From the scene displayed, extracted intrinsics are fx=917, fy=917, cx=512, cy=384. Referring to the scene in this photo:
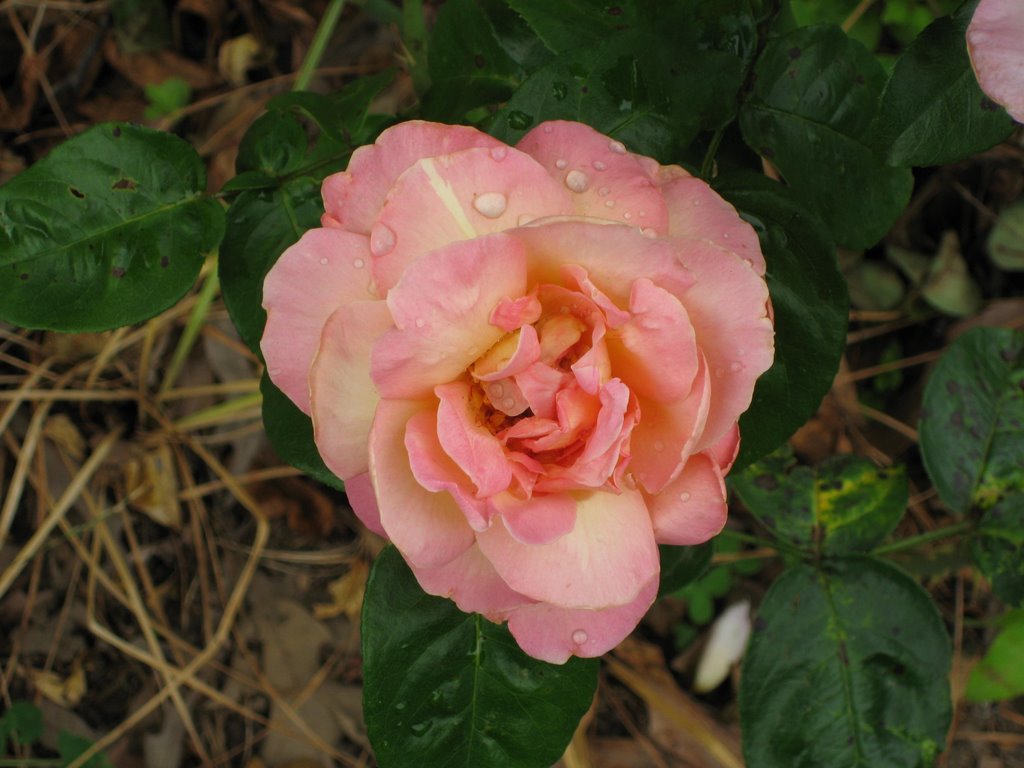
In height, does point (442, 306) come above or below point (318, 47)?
above

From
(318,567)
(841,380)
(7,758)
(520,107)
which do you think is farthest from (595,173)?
(7,758)

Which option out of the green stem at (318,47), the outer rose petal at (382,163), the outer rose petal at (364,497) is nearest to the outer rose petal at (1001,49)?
the outer rose petal at (382,163)

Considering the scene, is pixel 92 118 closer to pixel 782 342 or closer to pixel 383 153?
pixel 383 153

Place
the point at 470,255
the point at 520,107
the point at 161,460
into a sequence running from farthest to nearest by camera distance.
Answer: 1. the point at 161,460
2. the point at 520,107
3. the point at 470,255

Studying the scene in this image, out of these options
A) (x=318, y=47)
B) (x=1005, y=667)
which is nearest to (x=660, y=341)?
(x=1005, y=667)

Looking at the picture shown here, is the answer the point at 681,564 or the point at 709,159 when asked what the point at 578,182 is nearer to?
the point at 709,159
